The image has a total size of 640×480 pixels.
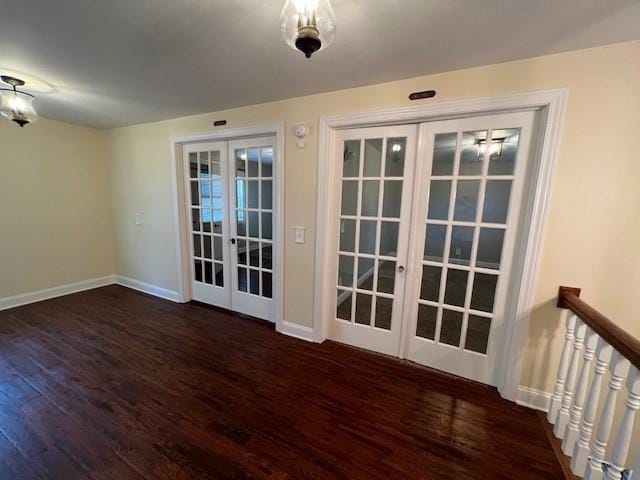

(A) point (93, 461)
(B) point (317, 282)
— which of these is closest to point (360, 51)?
(B) point (317, 282)

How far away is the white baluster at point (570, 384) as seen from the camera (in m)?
1.46

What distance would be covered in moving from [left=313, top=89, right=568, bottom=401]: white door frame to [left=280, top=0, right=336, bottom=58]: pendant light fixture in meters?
1.11

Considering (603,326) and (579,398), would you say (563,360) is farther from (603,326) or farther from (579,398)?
(603,326)

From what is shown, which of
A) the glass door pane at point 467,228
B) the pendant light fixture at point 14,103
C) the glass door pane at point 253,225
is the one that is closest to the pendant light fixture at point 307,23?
the glass door pane at point 467,228

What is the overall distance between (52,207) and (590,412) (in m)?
5.50

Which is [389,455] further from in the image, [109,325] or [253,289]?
[109,325]

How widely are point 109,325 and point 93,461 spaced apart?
5.97 feet

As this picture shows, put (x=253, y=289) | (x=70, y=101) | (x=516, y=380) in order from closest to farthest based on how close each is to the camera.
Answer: (x=516, y=380) → (x=70, y=101) → (x=253, y=289)

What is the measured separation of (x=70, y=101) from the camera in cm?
260

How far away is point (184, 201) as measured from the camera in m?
Result: 3.23

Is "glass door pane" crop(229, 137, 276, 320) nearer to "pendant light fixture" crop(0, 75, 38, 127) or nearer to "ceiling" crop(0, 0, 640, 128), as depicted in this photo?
"ceiling" crop(0, 0, 640, 128)

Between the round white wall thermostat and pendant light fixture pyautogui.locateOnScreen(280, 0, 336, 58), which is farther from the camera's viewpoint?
the round white wall thermostat

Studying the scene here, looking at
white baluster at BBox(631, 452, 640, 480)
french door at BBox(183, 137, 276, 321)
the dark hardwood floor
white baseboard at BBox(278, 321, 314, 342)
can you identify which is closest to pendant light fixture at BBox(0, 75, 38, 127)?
french door at BBox(183, 137, 276, 321)

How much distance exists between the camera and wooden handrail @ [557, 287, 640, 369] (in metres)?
1.01
